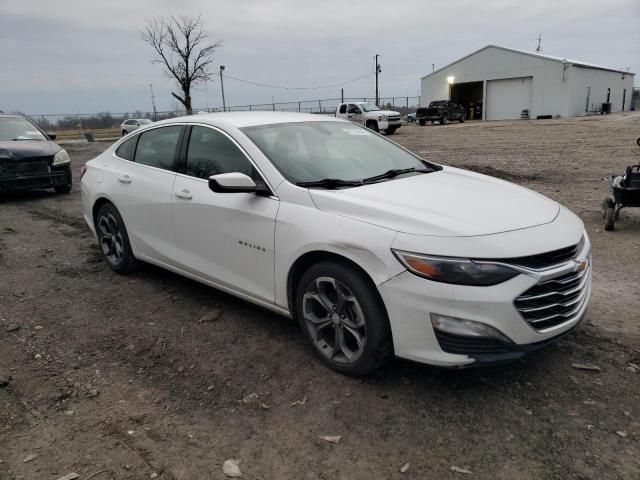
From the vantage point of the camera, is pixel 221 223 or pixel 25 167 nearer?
pixel 221 223

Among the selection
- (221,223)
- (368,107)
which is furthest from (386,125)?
(221,223)

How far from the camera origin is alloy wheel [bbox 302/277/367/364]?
303 centimetres

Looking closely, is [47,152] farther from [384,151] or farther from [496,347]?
[496,347]

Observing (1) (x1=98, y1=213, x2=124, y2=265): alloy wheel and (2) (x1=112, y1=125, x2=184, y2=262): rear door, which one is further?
(1) (x1=98, y1=213, x2=124, y2=265): alloy wheel

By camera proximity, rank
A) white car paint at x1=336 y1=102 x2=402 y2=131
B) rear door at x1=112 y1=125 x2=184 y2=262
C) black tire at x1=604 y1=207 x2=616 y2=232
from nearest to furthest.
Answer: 1. rear door at x1=112 y1=125 x2=184 y2=262
2. black tire at x1=604 y1=207 x2=616 y2=232
3. white car paint at x1=336 y1=102 x2=402 y2=131

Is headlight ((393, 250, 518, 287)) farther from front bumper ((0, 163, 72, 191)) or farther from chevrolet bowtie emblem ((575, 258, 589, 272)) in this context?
front bumper ((0, 163, 72, 191))

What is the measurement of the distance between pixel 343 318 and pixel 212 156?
1.76 meters

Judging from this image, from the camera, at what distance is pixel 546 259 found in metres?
2.78

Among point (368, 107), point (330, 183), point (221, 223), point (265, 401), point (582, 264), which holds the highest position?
point (368, 107)

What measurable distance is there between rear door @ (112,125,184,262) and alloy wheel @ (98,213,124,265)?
0.28 meters

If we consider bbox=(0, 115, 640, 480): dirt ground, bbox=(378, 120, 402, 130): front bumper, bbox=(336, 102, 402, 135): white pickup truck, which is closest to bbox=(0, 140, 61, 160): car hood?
→ bbox=(0, 115, 640, 480): dirt ground

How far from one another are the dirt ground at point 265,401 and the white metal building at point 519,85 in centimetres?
3934

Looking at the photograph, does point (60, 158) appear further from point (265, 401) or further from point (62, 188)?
point (265, 401)

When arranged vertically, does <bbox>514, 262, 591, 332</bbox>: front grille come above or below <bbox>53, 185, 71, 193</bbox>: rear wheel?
above
